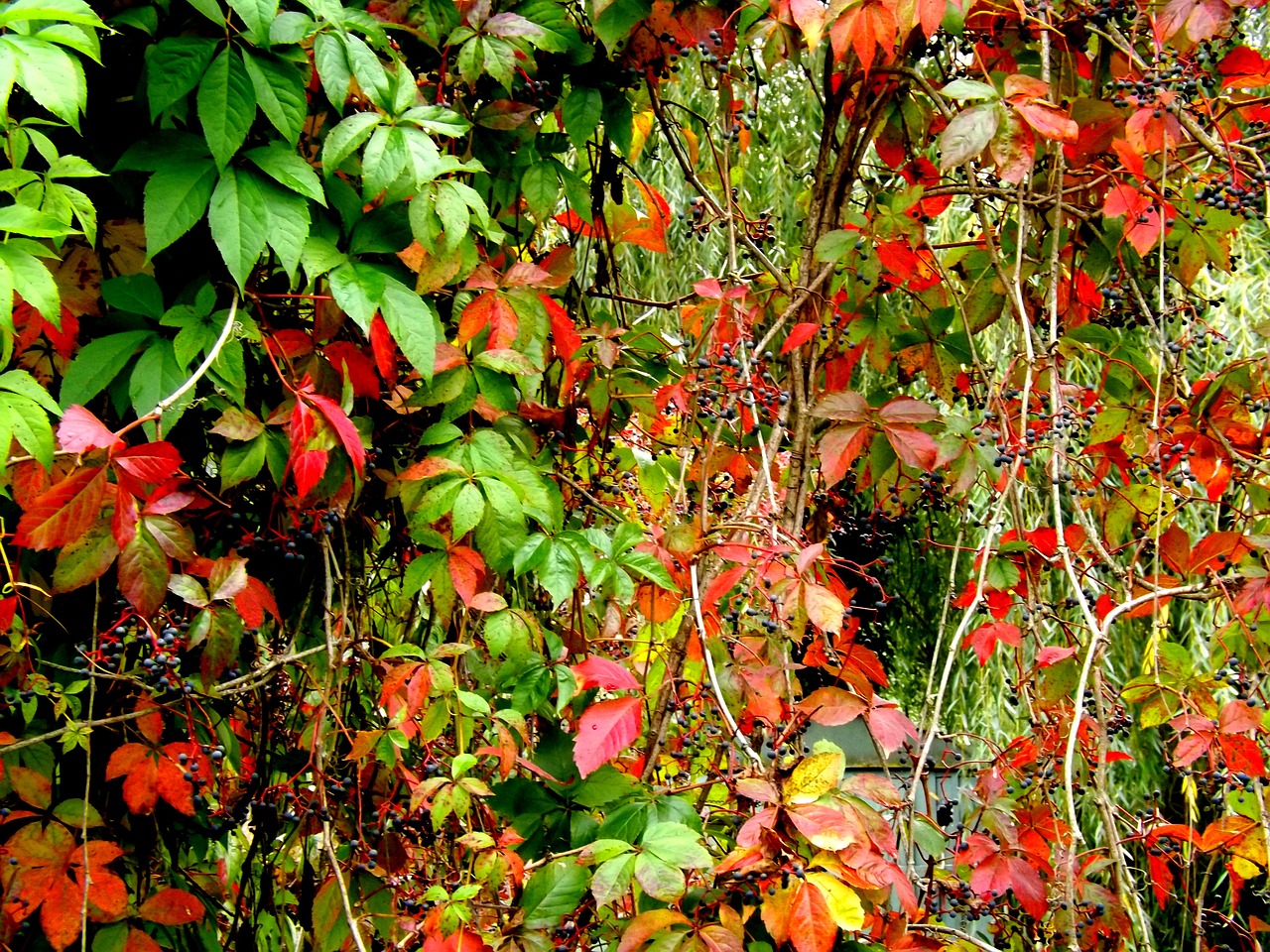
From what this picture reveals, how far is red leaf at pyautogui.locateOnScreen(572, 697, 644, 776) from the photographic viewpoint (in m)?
1.21

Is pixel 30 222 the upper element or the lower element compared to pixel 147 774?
upper

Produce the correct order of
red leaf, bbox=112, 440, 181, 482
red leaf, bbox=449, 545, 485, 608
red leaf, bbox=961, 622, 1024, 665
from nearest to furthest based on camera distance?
red leaf, bbox=112, 440, 181, 482 → red leaf, bbox=449, 545, 485, 608 → red leaf, bbox=961, 622, 1024, 665

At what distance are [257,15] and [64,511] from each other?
0.53 meters

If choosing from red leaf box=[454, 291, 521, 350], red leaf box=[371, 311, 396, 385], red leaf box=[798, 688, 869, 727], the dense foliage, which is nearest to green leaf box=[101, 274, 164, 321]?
the dense foliage

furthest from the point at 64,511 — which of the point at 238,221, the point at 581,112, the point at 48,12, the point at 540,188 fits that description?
the point at 581,112

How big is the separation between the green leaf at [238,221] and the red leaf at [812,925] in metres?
0.80

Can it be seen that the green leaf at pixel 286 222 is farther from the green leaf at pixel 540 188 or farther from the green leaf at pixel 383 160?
the green leaf at pixel 540 188

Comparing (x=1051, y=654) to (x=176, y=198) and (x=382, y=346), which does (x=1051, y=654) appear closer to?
(x=382, y=346)

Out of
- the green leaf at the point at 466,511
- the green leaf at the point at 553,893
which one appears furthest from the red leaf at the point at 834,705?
A: the green leaf at the point at 466,511

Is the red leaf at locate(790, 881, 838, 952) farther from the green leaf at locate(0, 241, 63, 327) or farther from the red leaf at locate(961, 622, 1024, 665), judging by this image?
the green leaf at locate(0, 241, 63, 327)

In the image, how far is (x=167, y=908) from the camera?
4.49 ft

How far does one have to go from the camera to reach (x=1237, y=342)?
3672mm

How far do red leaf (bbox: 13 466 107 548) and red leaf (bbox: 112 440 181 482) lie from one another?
0.03 metres

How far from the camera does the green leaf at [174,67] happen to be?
1.21m
